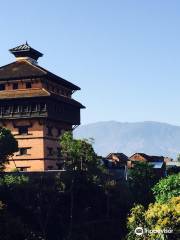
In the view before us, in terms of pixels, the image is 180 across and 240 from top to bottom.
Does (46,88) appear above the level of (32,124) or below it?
above

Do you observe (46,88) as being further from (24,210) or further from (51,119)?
(24,210)

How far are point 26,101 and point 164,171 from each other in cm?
3150

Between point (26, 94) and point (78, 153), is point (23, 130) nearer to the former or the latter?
point (26, 94)

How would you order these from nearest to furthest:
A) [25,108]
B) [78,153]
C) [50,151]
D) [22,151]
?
[78,153] < [22,151] < [25,108] < [50,151]

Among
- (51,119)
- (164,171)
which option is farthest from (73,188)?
(164,171)

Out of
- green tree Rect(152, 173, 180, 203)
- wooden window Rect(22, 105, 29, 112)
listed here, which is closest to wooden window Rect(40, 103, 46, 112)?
wooden window Rect(22, 105, 29, 112)

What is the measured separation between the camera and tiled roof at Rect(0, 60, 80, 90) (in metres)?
70.4

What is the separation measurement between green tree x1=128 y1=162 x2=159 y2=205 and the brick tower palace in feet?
40.3

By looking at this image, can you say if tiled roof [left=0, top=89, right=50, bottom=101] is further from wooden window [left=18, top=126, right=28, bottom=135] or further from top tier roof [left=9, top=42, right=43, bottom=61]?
top tier roof [left=9, top=42, right=43, bottom=61]

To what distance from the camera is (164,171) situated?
3376 inches

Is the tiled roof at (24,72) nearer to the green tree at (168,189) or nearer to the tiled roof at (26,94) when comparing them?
the tiled roof at (26,94)

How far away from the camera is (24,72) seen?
71.6m

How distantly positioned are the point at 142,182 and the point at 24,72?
25.6 meters

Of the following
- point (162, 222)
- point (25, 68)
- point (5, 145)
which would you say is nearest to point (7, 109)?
point (25, 68)
